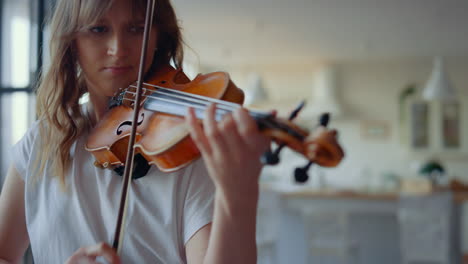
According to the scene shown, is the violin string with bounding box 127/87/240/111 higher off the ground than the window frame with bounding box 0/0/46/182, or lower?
lower

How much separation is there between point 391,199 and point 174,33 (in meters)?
2.92

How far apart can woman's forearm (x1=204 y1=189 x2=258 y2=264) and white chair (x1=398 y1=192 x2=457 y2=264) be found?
2.78m

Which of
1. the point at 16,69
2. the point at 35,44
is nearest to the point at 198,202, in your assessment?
the point at 35,44

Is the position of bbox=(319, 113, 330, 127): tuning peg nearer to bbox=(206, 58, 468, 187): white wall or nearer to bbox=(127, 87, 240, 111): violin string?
bbox=(127, 87, 240, 111): violin string

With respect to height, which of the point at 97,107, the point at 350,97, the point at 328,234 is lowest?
the point at 328,234

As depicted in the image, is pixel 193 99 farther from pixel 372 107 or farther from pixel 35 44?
pixel 372 107

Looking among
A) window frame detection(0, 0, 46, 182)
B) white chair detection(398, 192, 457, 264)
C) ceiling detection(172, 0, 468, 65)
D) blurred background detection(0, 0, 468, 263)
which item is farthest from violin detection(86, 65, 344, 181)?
white chair detection(398, 192, 457, 264)

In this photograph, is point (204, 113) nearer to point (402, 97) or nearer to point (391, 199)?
point (391, 199)

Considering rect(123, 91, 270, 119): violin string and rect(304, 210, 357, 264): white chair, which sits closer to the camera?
rect(123, 91, 270, 119): violin string

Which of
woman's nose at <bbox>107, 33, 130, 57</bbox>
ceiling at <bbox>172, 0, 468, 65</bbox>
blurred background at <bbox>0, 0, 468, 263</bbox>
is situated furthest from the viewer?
ceiling at <bbox>172, 0, 468, 65</bbox>

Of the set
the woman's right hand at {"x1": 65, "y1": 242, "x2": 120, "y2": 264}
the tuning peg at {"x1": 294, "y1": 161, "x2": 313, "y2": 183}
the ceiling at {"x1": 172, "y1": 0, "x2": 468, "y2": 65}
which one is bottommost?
the woman's right hand at {"x1": 65, "y1": 242, "x2": 120, "y2": 264}

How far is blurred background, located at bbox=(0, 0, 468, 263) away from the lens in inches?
121

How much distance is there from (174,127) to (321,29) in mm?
3867

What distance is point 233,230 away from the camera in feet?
1.73
